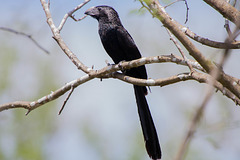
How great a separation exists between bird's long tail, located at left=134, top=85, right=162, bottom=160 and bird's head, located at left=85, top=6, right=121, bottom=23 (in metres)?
1.06

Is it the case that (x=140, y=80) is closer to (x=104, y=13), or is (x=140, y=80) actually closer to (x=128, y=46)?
(x=128, y=46)

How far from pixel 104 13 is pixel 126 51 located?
787 millimetres

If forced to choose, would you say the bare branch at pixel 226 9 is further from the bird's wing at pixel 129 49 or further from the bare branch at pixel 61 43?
the bird's wing at pixel 129 49

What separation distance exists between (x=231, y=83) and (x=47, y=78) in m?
6.31

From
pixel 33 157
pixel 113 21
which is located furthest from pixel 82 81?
pixel 33 157

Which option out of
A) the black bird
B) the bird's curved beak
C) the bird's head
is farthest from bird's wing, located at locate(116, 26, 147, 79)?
the bird's curved beak

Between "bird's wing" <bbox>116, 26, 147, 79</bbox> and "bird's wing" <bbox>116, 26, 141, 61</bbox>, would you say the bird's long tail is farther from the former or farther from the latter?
"bird's wing" <bbox>116, 26, 141, 61</bbox>

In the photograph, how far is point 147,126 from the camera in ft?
12.9

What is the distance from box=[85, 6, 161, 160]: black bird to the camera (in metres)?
3.86

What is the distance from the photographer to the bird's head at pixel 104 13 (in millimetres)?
4559

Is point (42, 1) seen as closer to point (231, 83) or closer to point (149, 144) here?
point (149, 144)

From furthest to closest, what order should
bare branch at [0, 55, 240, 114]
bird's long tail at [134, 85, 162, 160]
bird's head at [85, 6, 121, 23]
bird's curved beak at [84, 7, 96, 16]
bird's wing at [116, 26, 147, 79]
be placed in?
bird's curved beak at [84, 7, 96, 16]
bird's head at [85, 6, 121, 23]
bird's wing at [116, 26, 147, 79]
bird's long tail at [134, 85, 162, 160]
bare branch at [0, 55, 240, 114]

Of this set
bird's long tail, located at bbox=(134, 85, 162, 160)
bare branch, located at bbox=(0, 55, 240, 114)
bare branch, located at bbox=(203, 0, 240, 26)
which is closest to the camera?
bare branch, located at bbox=(203, 0, 240, 26)

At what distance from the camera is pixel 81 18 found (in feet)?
13.8
